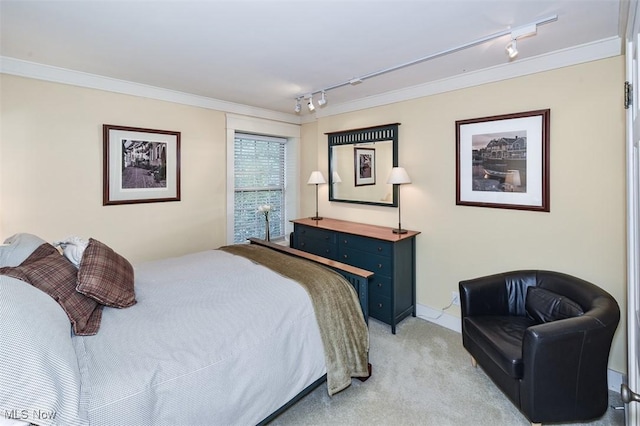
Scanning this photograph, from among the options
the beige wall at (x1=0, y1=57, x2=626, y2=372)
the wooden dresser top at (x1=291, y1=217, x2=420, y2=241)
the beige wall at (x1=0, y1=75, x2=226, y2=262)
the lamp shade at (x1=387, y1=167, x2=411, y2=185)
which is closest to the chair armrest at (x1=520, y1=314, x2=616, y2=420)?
the beige wall at (x1=0, y1=57, x2=626, y2=372)

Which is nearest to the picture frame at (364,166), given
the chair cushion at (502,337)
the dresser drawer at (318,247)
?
the dresser drawer at (318,247)

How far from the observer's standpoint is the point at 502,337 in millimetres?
2064

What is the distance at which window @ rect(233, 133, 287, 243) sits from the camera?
14.0ft

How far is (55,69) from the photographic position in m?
2.67

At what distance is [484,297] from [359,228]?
1543 mm

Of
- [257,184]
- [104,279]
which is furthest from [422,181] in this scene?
[104,279]

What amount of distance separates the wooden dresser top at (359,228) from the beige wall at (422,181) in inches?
6.0

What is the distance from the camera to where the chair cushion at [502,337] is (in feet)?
6.11

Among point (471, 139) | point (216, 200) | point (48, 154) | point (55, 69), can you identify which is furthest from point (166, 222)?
point (471, 139)

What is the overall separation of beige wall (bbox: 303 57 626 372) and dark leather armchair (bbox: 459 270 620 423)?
431mm

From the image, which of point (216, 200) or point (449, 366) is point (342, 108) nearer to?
point (216, 200)

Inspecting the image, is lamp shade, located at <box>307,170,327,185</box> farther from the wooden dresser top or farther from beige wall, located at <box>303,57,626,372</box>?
beige wall, located at <box>303,57,626,372</box>

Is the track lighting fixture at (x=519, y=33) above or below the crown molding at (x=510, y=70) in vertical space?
below

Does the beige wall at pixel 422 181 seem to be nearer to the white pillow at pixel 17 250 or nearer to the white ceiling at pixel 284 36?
the white ceiling at pixel 284 36
